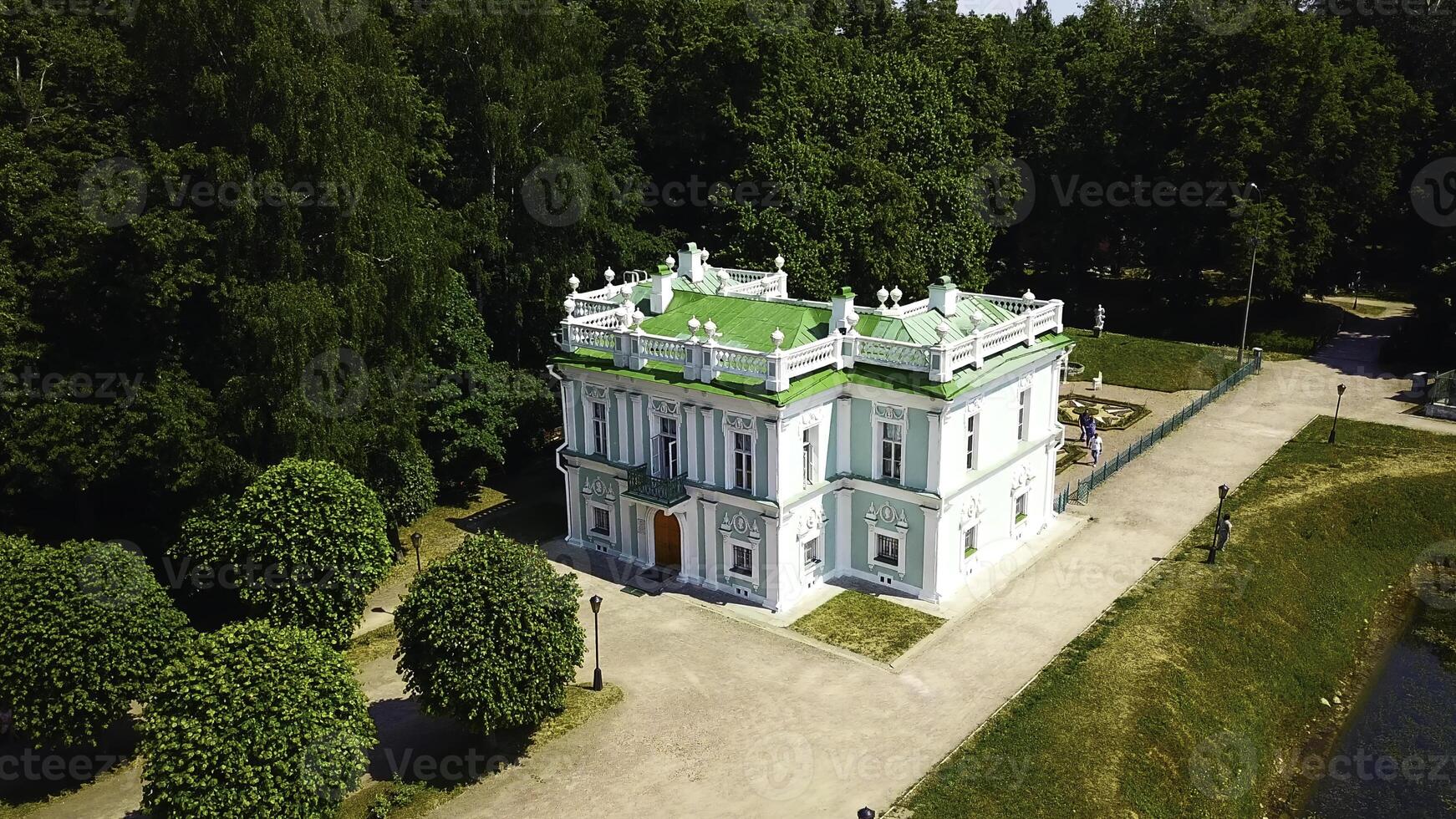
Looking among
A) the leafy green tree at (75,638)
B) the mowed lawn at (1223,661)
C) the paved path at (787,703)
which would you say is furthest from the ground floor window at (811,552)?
the leafy green tree at (75,638)

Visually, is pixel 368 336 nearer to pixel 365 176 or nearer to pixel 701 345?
pixel 365 176

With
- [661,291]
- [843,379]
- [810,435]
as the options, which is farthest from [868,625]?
[661,291]

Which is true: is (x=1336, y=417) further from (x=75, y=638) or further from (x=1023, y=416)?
(x=75, y=638)

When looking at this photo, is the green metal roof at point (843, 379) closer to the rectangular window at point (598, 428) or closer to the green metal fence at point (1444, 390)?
the rectangular window at point (598, 428)

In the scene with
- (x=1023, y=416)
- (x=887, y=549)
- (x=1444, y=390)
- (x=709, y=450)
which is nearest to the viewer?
(x=709, y=450)

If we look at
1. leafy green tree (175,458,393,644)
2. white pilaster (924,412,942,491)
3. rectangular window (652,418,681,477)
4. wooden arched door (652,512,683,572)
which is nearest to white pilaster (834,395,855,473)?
white pilaster (924,412,942,491)

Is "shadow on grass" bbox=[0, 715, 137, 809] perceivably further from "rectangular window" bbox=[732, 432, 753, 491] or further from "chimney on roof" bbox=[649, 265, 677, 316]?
"chimney on roof" bbox=[649, 265, 677, 316]

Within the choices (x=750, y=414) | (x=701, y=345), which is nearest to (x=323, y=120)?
(x=701, y=345)
